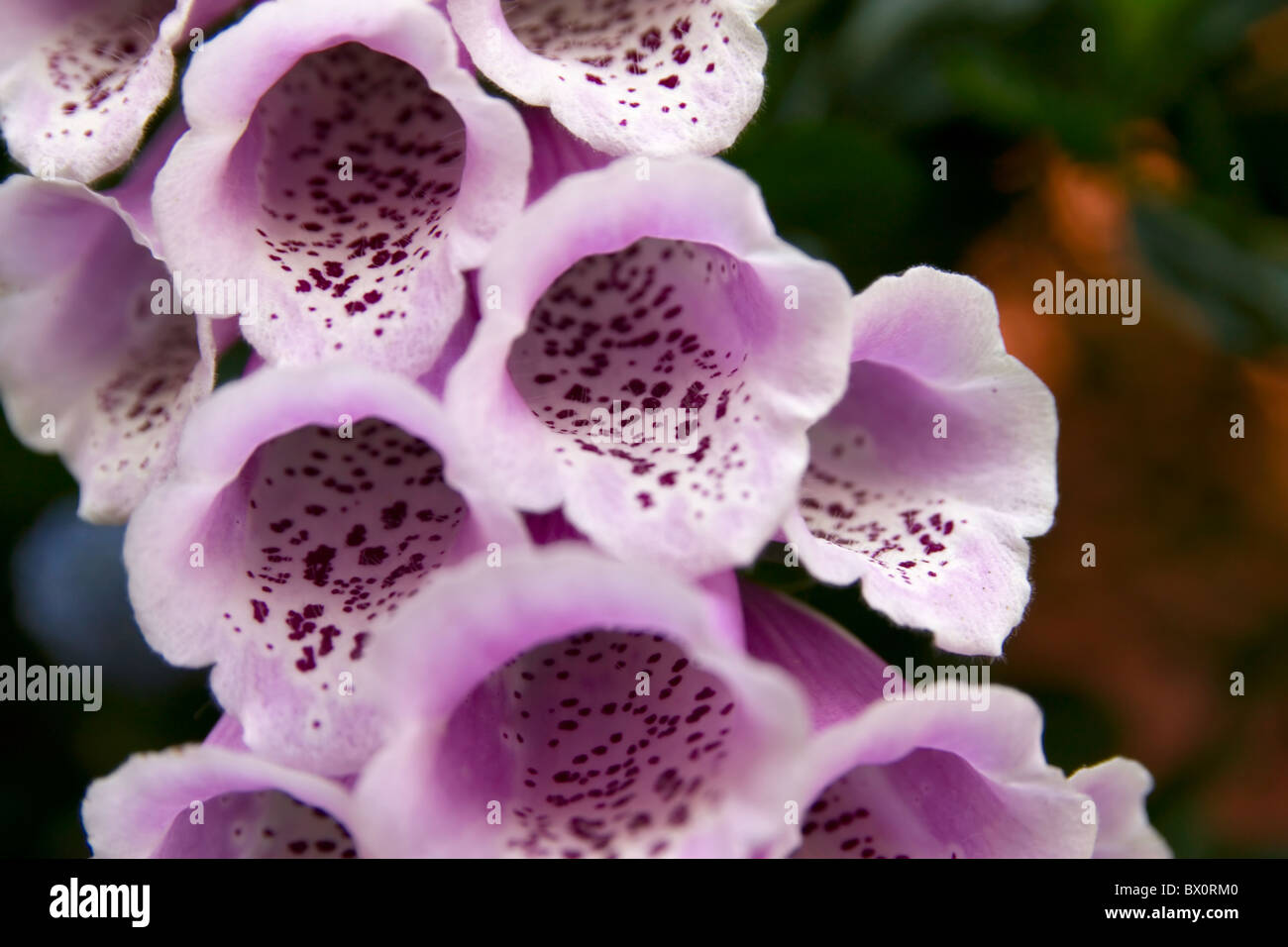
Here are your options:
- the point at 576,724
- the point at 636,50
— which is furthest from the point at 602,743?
the point at 636,50

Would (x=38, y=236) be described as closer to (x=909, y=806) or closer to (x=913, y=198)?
(x=909, y=806)

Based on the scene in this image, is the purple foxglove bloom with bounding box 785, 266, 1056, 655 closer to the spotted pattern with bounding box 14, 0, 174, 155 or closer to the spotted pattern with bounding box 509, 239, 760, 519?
the spotted pattern with bounding box 509, 239, 760, 519

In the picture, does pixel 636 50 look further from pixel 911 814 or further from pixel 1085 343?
pixel 1085 343

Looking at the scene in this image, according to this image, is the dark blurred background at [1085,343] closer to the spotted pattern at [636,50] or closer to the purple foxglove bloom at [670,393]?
the spotted pattern at [636,50]

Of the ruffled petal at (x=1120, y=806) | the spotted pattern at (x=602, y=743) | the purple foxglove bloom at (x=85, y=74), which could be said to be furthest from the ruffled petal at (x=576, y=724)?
the purple foxglove bloom at (x=85, y=74)

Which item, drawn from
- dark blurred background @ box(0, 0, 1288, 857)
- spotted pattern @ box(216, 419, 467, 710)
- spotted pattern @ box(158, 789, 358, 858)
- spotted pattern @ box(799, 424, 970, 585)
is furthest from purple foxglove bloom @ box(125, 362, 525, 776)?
dark blurred background @ box(0, 0, 1288, 857)

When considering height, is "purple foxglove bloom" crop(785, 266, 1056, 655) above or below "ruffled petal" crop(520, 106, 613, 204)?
below

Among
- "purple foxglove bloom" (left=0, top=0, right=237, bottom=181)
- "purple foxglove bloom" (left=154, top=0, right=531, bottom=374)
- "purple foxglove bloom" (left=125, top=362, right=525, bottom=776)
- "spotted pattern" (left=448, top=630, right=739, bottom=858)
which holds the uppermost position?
"purple foxglove bloom" (left=0, top=0, right=237, bottom=181)
